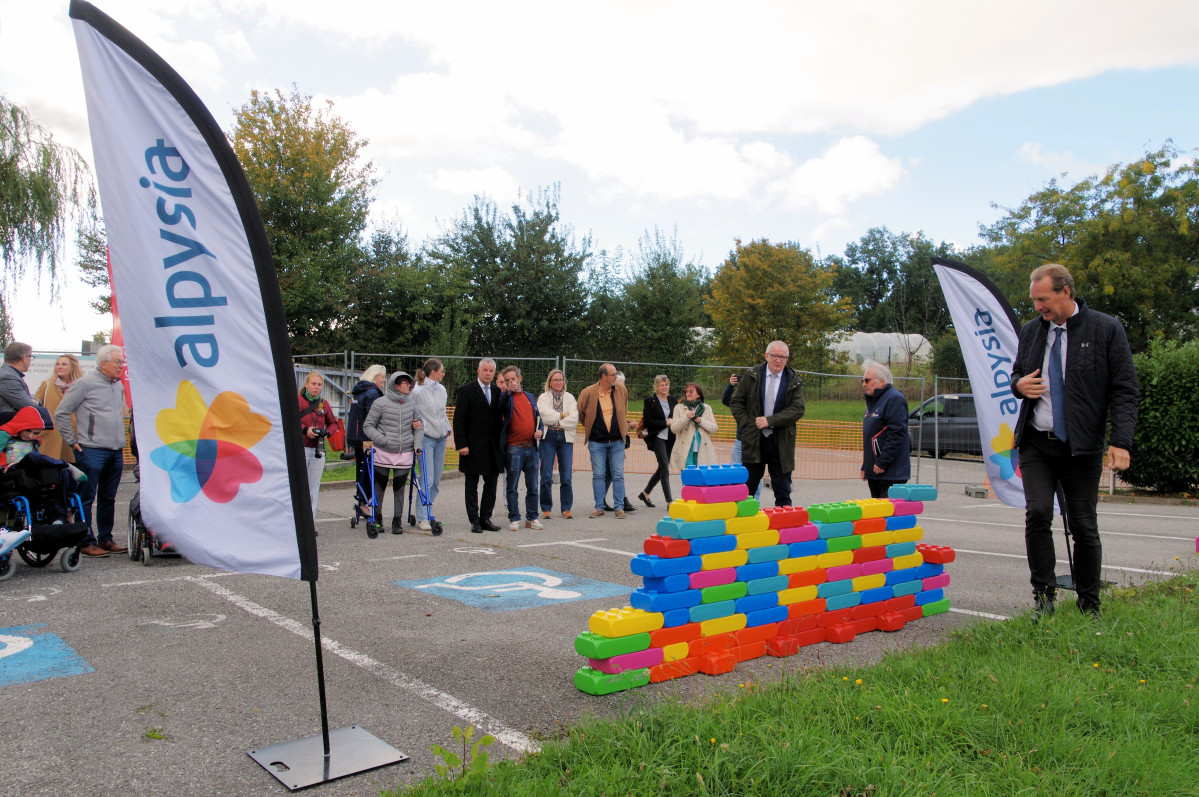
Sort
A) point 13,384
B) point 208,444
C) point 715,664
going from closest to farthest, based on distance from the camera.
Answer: point 208,444, point 715,664, point 13,384

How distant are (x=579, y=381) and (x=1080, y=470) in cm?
1238

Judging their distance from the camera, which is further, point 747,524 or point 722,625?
point 747,524

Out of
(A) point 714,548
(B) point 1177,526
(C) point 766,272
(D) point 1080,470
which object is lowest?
(B) point 1177,526

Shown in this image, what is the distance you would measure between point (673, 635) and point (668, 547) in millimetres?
462

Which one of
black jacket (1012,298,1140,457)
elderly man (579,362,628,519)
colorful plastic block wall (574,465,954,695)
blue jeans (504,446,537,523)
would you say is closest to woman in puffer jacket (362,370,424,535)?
blue jeans (504,446,537,523)

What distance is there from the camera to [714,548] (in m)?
4.53

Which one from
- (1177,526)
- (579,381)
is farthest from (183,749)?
(579,381)

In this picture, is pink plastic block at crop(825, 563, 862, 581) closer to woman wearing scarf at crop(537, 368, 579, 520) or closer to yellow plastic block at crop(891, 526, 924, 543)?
yellow plastic block at crop(891, 526, 924, 543)

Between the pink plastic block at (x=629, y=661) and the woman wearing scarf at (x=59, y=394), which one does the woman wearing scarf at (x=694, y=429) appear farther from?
the pink plastic block at (x=629, y=661)

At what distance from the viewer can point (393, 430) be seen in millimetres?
9297

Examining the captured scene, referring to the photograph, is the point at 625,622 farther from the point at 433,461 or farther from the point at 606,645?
the point at 433,461

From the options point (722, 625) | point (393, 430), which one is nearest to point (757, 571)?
point (722, 625)

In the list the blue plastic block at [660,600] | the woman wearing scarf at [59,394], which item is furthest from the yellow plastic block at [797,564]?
the woman wearing scarf at [59,394]

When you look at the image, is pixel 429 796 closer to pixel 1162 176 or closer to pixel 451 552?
pixel 451 552
